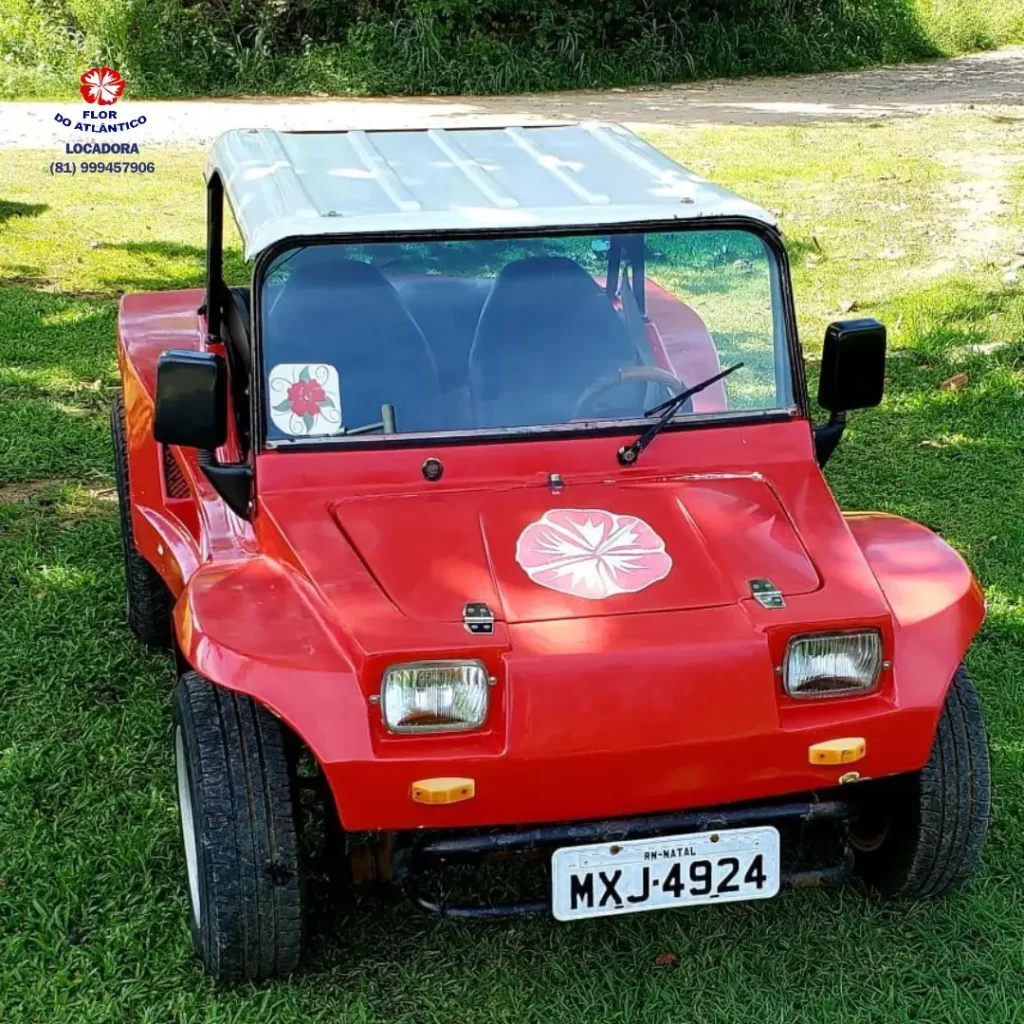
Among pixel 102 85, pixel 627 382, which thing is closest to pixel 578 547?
pixel 627 382

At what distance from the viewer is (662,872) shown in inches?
126

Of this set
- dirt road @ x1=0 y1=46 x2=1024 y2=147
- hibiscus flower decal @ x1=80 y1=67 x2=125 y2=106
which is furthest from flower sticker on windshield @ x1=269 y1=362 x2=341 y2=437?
hibiscus flower decal @ x1=80 y1=67 x2=125 y2=106

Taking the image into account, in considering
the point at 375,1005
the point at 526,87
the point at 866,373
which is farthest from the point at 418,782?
the point at 526,87

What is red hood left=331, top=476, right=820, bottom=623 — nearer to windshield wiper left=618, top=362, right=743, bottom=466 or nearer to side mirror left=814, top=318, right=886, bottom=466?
windshield wiper left=618, top=362, right=743, bottom=466

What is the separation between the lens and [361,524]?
3.50m

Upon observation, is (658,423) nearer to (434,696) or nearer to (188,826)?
(434,696)

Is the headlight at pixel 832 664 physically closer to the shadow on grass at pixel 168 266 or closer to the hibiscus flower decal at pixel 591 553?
the hibiscus flower decal at pixel 591 553

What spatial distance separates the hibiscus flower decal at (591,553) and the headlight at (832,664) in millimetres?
364

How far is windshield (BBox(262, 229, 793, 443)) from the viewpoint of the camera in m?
3.64

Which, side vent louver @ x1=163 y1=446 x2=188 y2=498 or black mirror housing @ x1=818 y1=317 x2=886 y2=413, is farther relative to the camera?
side vent louver @ x1=163 y1=446 x2=188 y2=498

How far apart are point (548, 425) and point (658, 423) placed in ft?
0.92

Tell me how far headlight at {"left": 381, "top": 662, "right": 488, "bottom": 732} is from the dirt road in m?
12.4

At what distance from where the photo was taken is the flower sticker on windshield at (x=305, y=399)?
361cm

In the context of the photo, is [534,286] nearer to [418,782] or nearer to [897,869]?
[418,782]
